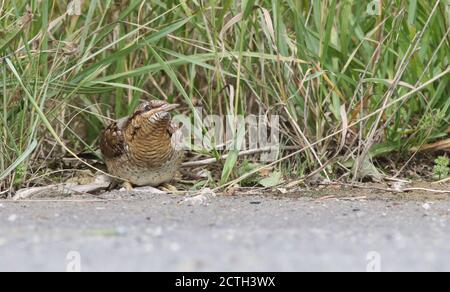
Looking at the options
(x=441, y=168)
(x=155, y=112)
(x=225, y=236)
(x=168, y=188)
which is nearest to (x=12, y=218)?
(x=225, y=236)

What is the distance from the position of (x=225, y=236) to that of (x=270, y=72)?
2603 millimetres

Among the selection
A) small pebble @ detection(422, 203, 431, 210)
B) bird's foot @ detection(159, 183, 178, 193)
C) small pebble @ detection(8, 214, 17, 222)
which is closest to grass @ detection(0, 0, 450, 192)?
bird's foot @ detection(159, 183, 178, 193)

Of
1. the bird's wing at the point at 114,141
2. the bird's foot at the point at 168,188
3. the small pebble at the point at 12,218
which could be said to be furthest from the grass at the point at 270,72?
the small pebble at the point at 12,218

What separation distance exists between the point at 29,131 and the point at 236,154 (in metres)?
1.27

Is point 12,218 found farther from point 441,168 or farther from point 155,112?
point 441,168

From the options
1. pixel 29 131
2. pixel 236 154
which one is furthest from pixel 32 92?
pixel 236 154

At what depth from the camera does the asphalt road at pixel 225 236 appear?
338 centimetres

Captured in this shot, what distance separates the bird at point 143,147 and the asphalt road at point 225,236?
1.00 m

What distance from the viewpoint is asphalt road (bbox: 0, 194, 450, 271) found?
338 centimetres

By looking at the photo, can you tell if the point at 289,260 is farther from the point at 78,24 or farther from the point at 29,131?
the point at 78,24

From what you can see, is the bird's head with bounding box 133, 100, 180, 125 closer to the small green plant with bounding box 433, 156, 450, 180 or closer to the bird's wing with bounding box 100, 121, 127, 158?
the bird's wing with bounding box 100, 121, 127, 158

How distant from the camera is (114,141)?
6586 mm

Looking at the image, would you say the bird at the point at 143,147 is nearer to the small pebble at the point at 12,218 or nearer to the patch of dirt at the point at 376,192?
the patch of dirt at the point at 376,192

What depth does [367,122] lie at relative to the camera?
635 centimetres
